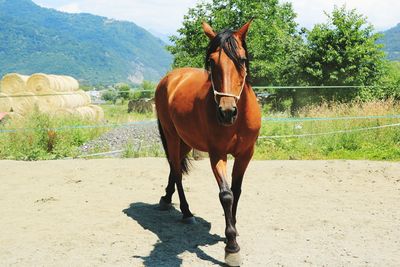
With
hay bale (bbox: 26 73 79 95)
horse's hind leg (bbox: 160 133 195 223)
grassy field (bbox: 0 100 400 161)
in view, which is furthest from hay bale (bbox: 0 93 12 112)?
horse's hind leg (bbox: 160 133 195 223)

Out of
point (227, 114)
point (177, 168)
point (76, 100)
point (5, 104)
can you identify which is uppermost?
point (227, 114)

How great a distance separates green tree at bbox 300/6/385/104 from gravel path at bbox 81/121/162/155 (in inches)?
229

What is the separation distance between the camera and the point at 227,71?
3195mm

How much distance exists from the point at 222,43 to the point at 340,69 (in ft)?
39.2

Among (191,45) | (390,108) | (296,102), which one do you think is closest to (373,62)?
(296,102)

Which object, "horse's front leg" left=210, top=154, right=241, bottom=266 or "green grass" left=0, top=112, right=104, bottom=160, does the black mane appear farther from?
"green grass" left=0, top=112, right=104, bottom=160

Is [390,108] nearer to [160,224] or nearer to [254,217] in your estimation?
[254,217]

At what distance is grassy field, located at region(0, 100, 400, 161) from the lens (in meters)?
8.16

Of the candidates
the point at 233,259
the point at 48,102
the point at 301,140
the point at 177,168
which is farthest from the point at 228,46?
the point at 48,102

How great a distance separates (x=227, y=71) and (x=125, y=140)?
9.07 meters

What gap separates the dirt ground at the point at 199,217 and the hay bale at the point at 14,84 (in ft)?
38.1

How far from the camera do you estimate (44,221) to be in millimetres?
4535

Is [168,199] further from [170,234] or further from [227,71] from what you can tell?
[227,71]

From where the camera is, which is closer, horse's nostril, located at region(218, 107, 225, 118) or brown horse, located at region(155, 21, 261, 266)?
horse's nostril, located at region(218, 107, 225, 118)
